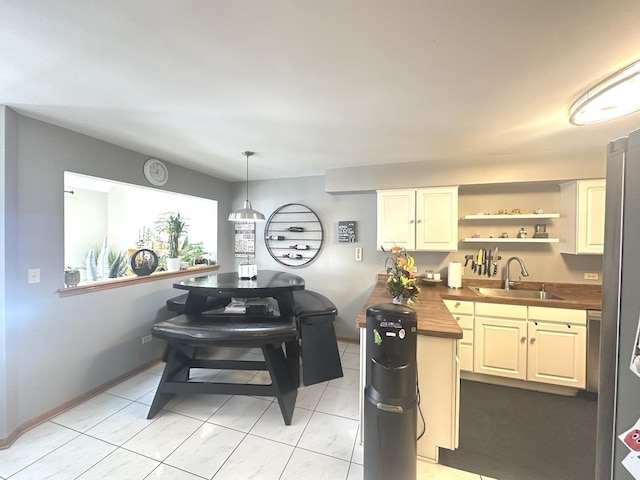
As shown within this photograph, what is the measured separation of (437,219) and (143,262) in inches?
138

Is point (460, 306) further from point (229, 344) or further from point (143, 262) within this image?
point (143, 262)

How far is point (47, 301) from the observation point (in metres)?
2.07

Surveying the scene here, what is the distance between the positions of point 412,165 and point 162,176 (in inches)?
120

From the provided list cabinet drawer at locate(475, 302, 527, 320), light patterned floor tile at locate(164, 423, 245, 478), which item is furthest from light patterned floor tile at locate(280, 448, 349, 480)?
cabinet drawer at locate(475, 302, 527, 320)

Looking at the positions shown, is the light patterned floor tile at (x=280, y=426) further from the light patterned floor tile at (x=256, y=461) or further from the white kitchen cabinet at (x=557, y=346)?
the white kitchen cabinet at (x=557, y=346)

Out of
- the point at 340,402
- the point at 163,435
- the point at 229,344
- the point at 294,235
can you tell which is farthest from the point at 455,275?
the point at 163,435

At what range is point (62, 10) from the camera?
39.6 inches

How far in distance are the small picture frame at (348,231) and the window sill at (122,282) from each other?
210 cm

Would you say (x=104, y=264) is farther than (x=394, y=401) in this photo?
Yes

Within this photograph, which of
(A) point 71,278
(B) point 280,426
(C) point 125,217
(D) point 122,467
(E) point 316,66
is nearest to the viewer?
(E) point 316,66

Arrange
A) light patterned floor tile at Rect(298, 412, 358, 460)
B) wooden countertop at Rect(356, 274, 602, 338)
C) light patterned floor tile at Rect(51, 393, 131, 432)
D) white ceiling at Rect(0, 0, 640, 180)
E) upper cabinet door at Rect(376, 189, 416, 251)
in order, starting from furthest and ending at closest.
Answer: upper cabinet door at Rect(376, 189, 416, 251) → light patterned floor tile at Rect(51, 393, 131, 432) → light patterned floor tile at Rect(298, 412, 358, 460) → wooden countertop at Rect(356, 274, 602, 338) → white ceiling at Rect(0, 0, 640, 180)

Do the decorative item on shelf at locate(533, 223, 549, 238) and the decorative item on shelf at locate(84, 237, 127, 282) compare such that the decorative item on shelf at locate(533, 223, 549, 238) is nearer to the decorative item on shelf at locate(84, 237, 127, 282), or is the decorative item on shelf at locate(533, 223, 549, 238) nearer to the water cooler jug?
the water cooler jug

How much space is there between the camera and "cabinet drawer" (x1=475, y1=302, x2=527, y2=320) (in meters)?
2.47

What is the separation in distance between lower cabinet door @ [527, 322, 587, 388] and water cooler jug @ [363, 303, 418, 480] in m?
1.88
